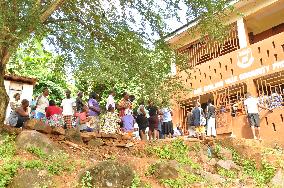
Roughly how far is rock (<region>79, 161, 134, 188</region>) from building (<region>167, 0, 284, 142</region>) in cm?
800

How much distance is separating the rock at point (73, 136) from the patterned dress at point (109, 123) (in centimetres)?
111

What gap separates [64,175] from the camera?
23.8ft

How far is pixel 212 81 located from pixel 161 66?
8330 millimetres

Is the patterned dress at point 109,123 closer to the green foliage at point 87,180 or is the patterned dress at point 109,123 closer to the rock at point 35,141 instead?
the rock at point 35,141

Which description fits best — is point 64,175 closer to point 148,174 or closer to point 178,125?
point 148,174

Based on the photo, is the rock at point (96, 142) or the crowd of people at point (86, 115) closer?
the rock at point (96, 142)

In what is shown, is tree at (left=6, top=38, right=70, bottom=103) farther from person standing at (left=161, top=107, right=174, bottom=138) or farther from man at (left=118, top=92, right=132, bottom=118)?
man at (left=118, top=92, right=132, bottom=118)

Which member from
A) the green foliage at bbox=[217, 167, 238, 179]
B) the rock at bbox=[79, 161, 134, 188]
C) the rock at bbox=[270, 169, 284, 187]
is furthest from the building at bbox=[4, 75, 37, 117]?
the rock at bbox=[270, 169, 284, 187]

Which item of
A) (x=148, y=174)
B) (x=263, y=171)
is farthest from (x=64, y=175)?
(x=263, y=171)

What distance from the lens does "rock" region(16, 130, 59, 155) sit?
321 inches

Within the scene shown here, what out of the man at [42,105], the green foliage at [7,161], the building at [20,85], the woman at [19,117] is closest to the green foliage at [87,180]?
the green foliage at [7,161]

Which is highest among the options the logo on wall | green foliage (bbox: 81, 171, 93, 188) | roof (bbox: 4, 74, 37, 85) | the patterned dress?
the logo on wall

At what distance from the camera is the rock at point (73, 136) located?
948 cm

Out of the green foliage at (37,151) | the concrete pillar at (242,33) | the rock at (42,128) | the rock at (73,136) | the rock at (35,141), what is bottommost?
the green foliage at (37,151)
